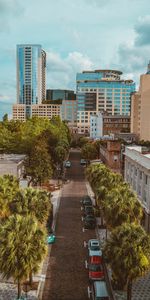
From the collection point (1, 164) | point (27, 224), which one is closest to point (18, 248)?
point (27, 224)

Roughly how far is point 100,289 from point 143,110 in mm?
103174

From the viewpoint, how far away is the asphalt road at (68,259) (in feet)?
95.2

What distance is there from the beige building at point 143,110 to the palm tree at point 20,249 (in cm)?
9627

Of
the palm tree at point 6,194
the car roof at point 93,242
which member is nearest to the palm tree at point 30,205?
the palm tree at point 6,194

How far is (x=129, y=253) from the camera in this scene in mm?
24094

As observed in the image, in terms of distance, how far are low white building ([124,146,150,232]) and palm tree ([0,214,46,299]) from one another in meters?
21.6

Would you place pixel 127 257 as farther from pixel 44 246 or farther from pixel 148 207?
pixel 148 207

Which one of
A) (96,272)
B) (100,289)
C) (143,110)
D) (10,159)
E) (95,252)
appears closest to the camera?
(100,289)

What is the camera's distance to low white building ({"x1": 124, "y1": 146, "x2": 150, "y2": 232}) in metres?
43.9

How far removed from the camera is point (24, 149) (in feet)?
277

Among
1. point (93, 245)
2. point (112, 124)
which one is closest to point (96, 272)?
point (93, 245)

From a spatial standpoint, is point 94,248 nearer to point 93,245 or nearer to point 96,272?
point 93,245

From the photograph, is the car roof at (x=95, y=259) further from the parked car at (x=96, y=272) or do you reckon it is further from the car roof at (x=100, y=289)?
the car roof at (x=100, y=289)

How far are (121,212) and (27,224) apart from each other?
36.8 feet
